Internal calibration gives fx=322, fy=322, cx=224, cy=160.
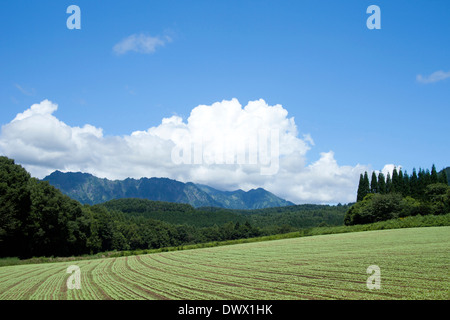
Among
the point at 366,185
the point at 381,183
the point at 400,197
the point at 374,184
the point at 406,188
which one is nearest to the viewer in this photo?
the point at 400,197

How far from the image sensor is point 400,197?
110m

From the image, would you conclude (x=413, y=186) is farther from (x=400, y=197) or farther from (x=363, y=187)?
(x=400, y=197)

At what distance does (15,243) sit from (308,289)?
3010 inches

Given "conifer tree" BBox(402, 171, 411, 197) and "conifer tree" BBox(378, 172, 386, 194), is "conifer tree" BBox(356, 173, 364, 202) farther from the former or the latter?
"conifer tree" BBox(402, 171, 411, 197)

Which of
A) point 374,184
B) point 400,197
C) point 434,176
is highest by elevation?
point 434,176

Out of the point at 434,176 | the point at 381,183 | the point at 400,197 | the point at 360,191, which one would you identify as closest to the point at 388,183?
the point at 381,183

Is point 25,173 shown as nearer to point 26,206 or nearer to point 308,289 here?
point 26,206

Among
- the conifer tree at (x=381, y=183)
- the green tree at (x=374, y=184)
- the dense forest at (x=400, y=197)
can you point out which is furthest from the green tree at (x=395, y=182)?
the green tree at (x=374, y=184)

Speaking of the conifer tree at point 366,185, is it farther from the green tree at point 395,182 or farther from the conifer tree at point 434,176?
the conifer tree at point 434,176

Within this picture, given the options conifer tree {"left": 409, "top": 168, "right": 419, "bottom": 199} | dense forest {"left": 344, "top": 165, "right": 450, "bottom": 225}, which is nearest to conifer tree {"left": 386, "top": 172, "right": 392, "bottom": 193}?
dense forest {"left": 344, "top": 165, "right": 450, "bottom": 225}

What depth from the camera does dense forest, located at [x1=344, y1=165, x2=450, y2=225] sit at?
103812mm
